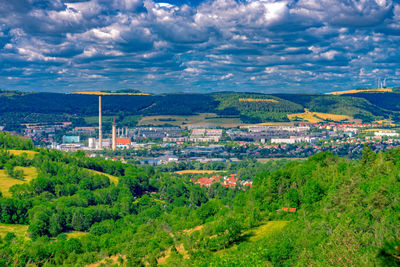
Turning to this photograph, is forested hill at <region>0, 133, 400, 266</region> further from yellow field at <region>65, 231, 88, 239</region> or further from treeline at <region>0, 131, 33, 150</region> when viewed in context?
treeline at <region>0, 131, 33, 150</region>

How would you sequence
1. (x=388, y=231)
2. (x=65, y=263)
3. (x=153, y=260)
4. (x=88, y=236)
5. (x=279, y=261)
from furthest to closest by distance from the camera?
(x=88, y=236) → (x=65, y=263) → (x=153, y=260) → (x=279, y=261) → (x=388, y=231)

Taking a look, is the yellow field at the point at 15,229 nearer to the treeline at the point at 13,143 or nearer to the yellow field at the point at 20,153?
the yellow field at the point at 20,153

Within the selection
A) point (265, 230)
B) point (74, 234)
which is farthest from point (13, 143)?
Result: point (265, 230)

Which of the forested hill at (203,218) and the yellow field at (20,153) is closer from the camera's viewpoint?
the forested hill at (203,218)

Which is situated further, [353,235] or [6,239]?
[6,239]

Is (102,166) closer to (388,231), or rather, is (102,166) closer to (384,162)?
(384,162)

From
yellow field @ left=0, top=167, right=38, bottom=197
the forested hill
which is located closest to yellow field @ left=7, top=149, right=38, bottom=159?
the forested hill

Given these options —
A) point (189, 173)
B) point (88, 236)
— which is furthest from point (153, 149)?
point (88, 236)

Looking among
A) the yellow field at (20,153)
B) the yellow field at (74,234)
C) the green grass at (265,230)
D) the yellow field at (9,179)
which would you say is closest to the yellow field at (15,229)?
the yellow field at (74,234)
